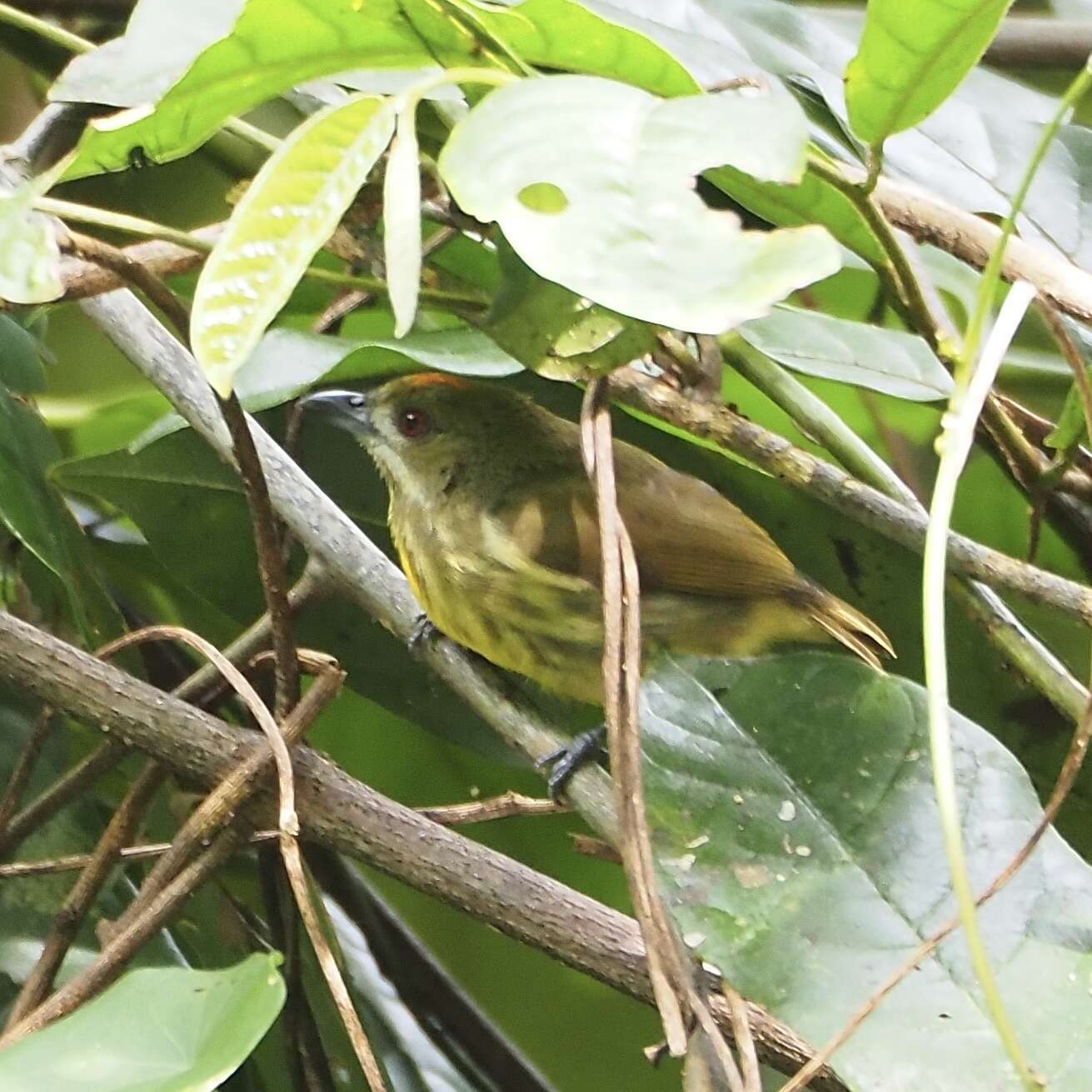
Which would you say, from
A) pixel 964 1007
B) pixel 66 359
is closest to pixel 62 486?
pixel 66 359

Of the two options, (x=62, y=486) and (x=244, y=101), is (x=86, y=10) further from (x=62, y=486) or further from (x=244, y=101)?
(x=244, y=101)

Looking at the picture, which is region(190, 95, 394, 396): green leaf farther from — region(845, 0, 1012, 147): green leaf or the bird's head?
the bird's head

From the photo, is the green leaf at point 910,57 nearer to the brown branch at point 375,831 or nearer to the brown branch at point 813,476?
the brown branch at point 813,476

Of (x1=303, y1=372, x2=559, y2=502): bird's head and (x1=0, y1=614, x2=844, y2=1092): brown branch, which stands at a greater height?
(x1=0, y1=614, x2=844, y2=1092): brown branch

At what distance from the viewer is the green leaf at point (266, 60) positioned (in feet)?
3.26

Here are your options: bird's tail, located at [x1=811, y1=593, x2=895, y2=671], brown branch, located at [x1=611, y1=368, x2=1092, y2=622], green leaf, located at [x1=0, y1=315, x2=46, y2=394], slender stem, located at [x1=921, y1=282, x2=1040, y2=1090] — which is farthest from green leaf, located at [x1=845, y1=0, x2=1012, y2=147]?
green leaf, located at [x1=0, y1=315, x2=46, y2=394]

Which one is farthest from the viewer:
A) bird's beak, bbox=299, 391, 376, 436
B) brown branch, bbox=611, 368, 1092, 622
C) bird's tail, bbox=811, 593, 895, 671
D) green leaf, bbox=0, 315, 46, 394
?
bird's beak, bbox=299, 391, 376, 436

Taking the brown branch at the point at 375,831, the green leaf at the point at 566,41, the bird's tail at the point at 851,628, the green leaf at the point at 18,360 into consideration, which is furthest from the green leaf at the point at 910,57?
the green leaf at the point at 18,360

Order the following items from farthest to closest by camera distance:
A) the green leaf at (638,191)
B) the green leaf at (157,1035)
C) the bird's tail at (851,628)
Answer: the bird's tail at (851,628), the green leaf at (157,1035), the green leaf at (638,191)

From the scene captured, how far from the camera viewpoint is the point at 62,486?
1688 mm

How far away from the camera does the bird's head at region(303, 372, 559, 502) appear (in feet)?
6.64

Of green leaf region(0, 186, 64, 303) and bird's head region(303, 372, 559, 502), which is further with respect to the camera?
bird's head region(303, 372, 559, 502)

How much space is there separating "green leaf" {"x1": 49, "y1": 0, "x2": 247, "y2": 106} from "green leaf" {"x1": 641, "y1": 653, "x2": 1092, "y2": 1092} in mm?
748

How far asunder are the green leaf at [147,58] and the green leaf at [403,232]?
556mm
